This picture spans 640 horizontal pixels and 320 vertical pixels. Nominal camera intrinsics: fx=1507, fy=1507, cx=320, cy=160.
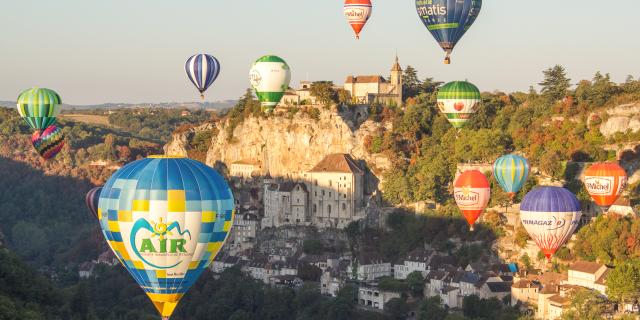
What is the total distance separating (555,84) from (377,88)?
6714 mm

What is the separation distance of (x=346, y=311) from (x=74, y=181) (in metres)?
39.9

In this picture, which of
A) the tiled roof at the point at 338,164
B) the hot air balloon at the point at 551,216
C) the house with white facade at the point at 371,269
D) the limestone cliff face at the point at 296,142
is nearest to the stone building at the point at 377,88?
the limestone cliff face at the point at 296,142

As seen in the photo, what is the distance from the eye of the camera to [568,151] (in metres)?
50.1

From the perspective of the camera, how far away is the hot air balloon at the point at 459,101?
1890 inches

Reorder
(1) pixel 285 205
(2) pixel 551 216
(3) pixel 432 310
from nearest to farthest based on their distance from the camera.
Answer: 1. (2) pixel 551 216
2. (3) pixel 432 310
3. (1) pixel 285 205

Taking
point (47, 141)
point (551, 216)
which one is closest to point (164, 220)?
point (551, 216)

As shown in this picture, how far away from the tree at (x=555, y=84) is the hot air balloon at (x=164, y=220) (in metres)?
25.9

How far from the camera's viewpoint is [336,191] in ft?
178

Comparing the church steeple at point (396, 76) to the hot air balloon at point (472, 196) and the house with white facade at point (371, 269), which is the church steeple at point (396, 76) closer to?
the house with white facade at point (371, 269)

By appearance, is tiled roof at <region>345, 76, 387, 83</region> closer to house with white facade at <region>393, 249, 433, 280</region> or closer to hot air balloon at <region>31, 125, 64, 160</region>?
house with white facade at <region>393, 249, 433, 280</region>

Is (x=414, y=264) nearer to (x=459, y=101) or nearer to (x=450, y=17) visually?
(x=459, y=101)

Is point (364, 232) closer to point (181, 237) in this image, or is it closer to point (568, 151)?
point (568, 151)

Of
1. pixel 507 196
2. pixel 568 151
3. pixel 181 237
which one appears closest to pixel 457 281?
pixel 507 196

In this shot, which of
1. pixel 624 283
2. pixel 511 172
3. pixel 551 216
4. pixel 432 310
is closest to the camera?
pixel 624 283
